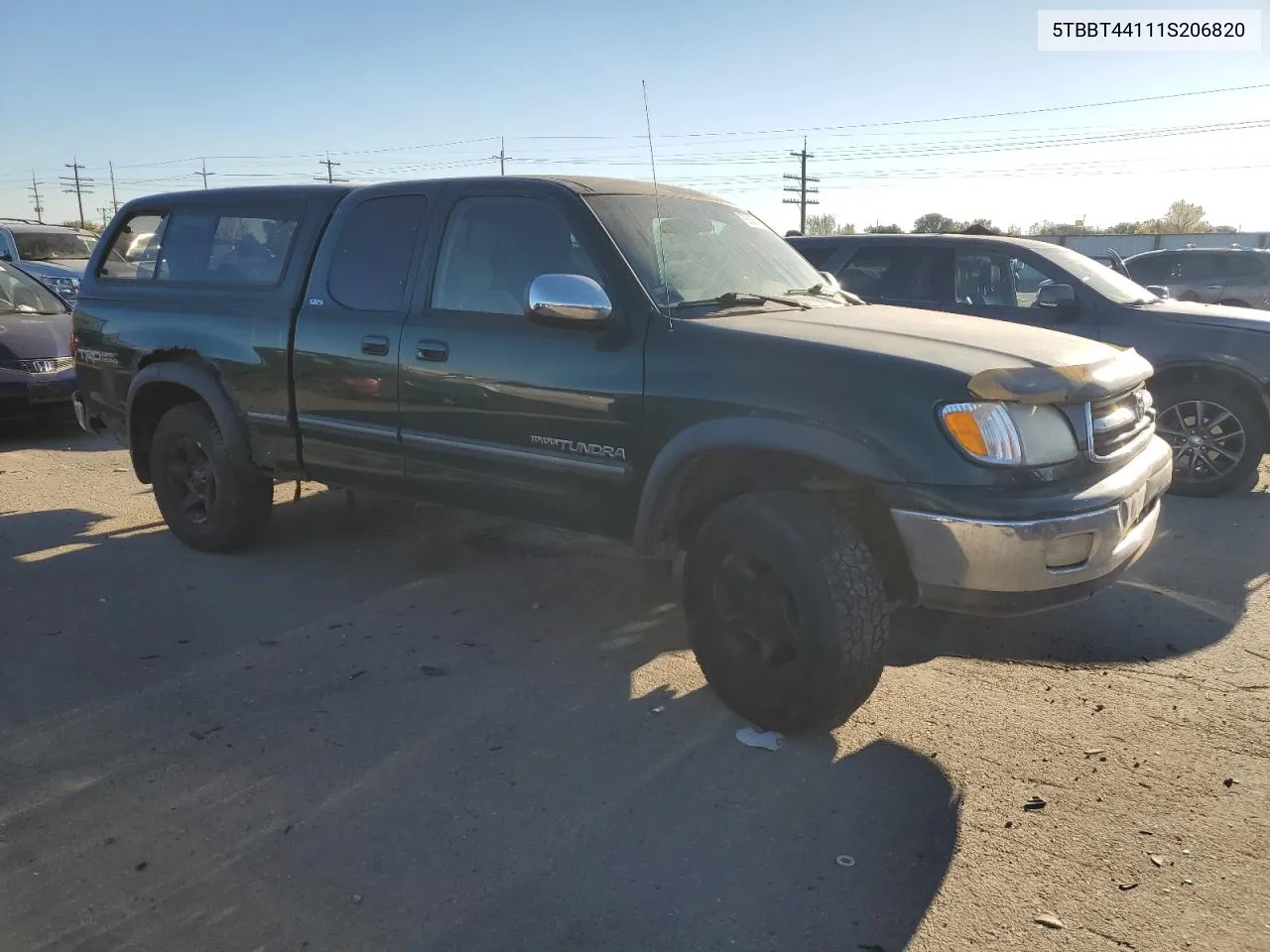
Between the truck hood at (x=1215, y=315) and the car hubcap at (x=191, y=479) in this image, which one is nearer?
the car hubcap at (x=191, y=479)

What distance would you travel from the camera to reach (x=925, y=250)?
24.8 ft

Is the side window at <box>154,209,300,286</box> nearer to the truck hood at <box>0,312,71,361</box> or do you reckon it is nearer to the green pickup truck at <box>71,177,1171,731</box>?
the green pickup truck at <box>71,177,1171,731</box>

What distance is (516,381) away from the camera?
410cm

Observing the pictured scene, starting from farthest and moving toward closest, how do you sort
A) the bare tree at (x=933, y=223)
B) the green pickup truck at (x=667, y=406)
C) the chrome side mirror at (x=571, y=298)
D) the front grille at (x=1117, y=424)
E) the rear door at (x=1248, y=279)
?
the bare tree at (x=933, y=223), the rear door at (x=1248, y=279), the chrome side mirror at (x=571, y=298), the front grille at (x=1117, y=424), the green pickup truck at (x=667, y=406)

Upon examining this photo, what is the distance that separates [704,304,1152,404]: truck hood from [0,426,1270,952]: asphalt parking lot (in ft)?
4.08

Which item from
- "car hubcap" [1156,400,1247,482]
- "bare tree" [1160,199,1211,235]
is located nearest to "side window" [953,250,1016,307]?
"car hubcap" [1156,400,1247,482]

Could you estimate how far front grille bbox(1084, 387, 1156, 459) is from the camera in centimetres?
337

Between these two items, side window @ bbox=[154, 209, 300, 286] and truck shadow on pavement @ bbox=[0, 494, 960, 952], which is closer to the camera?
truck shadow on pavement @ bbox=[0, 494, 960, 952]

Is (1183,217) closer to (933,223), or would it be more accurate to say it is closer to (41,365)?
(933,223)

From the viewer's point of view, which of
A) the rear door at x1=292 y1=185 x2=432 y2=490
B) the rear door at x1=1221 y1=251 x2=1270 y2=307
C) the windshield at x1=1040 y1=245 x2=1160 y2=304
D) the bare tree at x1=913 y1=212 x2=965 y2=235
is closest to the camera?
the rear door at x1=292 y1=185 x2=432 y2=490

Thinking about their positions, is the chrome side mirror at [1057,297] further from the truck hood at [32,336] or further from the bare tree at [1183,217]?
the bare tree at [1183,217]

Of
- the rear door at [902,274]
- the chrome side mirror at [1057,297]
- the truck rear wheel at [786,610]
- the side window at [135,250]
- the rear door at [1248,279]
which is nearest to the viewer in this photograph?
the truck rear wheel at [786,610]

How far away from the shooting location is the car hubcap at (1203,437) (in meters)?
6.79

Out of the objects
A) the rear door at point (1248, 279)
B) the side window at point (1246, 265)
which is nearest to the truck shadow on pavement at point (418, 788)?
the rear door at point (1248, 279)
